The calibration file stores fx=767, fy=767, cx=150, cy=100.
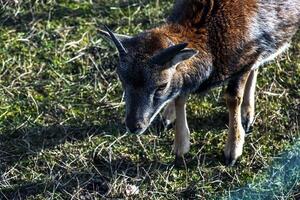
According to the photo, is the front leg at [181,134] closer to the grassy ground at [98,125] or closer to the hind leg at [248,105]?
the grassy ground at [98,125]

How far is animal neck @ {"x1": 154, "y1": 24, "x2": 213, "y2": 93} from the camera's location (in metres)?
6.89

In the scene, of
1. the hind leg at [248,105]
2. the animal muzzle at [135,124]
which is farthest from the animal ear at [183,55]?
the hind leg at [248,105]

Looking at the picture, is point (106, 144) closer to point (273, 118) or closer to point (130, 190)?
point (130, 190)

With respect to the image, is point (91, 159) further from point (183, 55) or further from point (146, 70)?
point (183, 55)

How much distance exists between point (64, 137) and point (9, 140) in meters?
0.55

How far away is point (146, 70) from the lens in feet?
21.3

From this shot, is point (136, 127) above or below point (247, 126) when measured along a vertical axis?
above

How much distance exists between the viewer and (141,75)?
652 centimetres

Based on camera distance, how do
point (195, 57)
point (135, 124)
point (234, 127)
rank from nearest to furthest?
point (135, 124) → point (195, 57) → point (234, 127)

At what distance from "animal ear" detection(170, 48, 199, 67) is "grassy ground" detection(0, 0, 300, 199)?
1305 millimetres

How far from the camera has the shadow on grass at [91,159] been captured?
7.21 m

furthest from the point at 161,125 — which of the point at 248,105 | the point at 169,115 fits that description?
the point at 248,105

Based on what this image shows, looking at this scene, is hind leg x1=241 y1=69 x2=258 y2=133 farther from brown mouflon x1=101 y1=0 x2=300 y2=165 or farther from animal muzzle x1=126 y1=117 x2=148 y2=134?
animal muzzle x1=126 y1=117 x2=148 y2=134

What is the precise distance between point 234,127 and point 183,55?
1265mm
